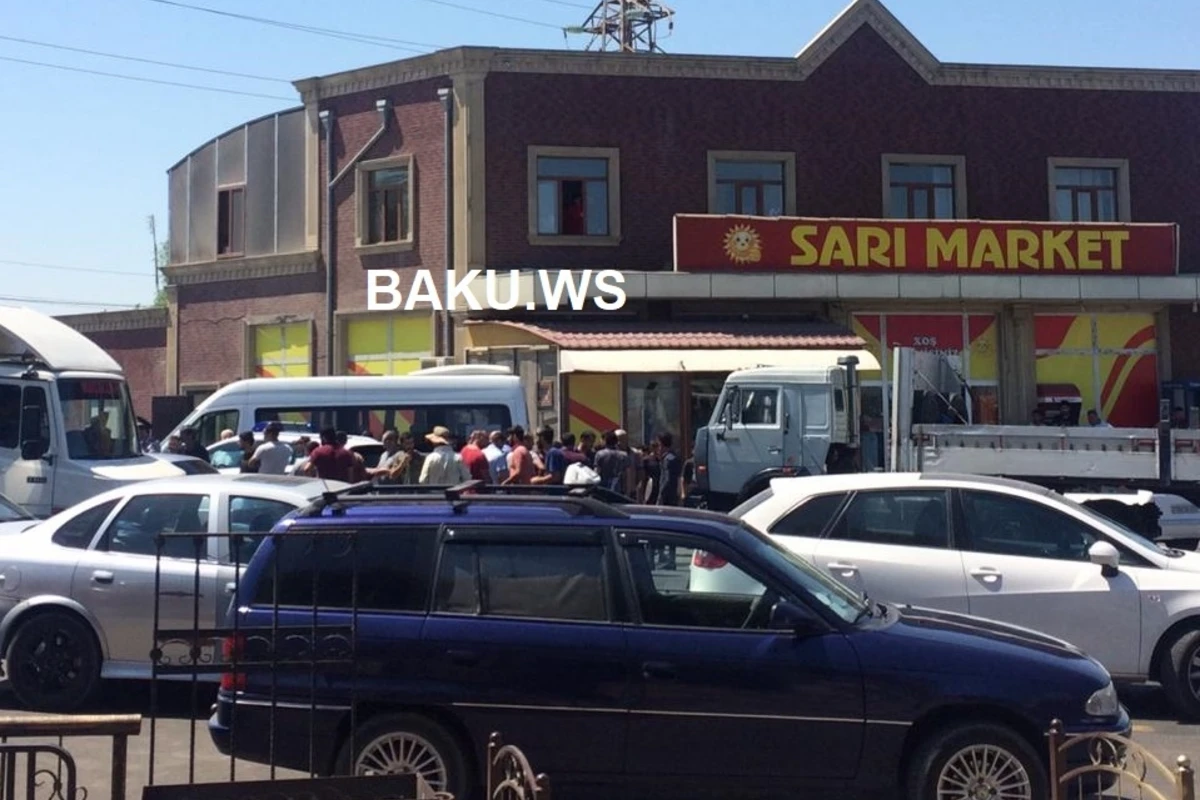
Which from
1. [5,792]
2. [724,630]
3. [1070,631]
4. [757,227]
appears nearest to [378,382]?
[757,227]

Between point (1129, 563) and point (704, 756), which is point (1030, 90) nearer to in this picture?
point (1129, 563)

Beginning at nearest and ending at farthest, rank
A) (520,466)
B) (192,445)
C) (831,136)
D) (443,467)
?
(443,467) < (520,466) < (192,445) < (831,136)

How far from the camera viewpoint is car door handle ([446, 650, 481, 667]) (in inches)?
267

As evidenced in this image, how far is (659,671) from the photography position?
6.70 m

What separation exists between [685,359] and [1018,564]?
658 inches

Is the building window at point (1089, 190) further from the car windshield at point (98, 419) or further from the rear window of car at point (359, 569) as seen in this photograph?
the rear window of car at point (359, 569)

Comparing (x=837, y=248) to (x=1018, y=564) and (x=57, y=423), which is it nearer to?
(x=57, y=423)

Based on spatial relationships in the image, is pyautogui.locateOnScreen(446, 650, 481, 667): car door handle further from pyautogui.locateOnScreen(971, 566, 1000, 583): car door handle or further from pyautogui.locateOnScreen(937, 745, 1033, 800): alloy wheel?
pyautogui.locateOnScreen(971, 566, 1000, 583): car door handle

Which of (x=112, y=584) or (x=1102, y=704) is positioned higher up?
(x=112, y=584)

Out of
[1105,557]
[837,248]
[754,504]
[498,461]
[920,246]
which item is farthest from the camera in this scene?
[920,246]

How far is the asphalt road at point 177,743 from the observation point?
25.9ft

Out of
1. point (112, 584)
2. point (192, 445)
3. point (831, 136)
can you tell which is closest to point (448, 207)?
point (831, 136)

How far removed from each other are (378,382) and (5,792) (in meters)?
16.1

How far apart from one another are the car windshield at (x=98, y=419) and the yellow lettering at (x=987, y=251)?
17.5m
